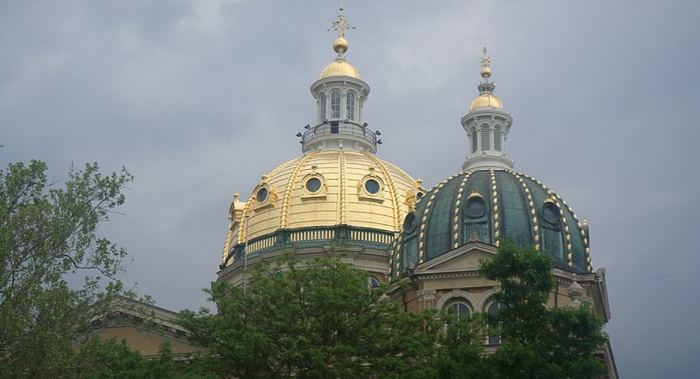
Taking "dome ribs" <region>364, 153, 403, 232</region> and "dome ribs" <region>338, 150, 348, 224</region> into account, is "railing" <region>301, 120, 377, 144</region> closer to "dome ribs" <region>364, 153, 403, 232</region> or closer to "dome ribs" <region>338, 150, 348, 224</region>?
"dome ribs" <region>364, 153, 403, 232</region>

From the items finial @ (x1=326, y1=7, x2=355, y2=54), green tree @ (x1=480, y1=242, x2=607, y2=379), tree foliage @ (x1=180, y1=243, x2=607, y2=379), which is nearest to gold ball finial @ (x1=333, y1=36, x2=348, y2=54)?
finial @ (x1=326, y1=7, x2=355, y2=54)

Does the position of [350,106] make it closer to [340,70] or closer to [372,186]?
[340,70]

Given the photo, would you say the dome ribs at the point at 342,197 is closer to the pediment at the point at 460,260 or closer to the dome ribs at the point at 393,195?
the dome ribs at the point at 393,195

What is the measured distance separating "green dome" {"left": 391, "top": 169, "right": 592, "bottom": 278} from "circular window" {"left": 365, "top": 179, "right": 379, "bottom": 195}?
1523 cm

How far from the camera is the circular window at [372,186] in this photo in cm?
7775

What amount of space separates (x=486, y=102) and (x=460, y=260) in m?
18.4

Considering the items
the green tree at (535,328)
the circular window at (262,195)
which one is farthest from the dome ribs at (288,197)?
the green tree at (535,328)

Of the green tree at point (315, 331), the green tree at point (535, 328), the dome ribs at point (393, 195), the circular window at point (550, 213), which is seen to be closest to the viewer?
the green tree at point (535, 328)

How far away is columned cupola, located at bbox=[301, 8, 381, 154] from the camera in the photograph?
3300 inches

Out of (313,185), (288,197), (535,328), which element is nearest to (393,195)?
(313,185)

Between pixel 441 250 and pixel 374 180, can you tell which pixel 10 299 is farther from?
pixel 374 180

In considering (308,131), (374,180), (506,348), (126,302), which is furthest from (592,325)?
(308,131)

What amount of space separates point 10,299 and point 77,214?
3914 millimetres

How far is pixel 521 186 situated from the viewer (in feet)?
201
